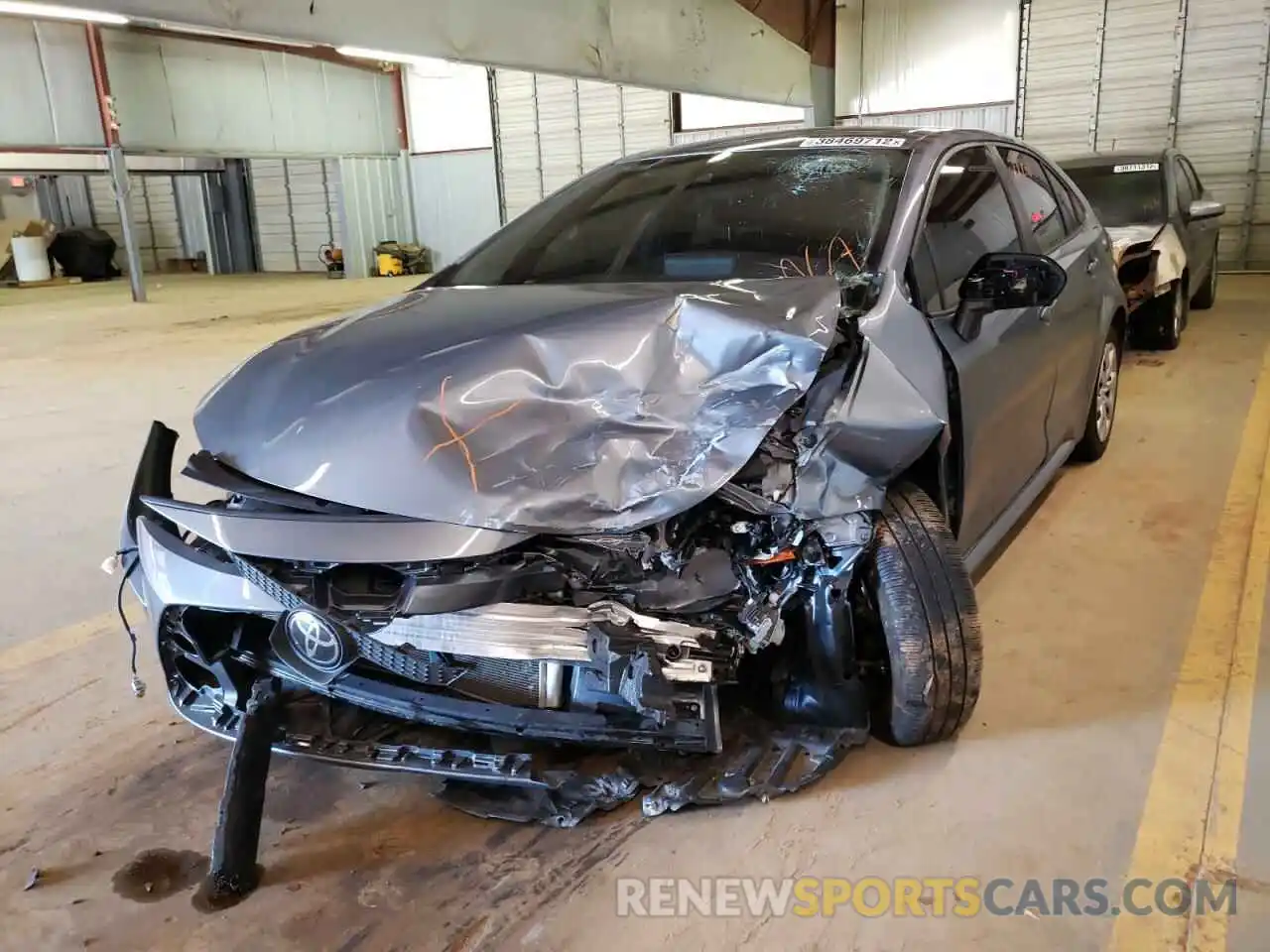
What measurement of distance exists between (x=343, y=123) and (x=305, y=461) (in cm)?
1816

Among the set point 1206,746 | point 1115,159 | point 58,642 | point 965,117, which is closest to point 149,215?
point 965,117

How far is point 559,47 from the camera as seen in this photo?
9.34 meters

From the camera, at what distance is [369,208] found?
19.1 m

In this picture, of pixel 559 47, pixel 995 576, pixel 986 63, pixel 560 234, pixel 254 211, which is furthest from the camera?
pixel 254 211

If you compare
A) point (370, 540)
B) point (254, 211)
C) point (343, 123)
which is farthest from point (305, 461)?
point (254, 211)

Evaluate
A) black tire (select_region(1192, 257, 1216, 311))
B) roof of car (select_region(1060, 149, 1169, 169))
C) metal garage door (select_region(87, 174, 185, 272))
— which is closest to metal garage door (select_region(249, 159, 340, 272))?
metal garage door (select_region(87, 174, 185, 272))

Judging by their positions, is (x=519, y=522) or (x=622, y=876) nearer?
(x=519, y=522)

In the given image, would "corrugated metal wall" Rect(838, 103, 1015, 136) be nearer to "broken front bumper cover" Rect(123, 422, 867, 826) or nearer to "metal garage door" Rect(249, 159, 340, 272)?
"metal garage door" Rect(249, 159, 340, 272)

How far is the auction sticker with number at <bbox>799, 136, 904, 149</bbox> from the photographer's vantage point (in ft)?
10.0

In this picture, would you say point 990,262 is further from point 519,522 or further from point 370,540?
point 370,540

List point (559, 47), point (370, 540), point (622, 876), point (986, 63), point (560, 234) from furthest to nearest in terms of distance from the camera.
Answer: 1. point (986, 63)
2. point (559, 47)
3. point (560, 234)
4. point (622, 876)
5. point (370, 540)

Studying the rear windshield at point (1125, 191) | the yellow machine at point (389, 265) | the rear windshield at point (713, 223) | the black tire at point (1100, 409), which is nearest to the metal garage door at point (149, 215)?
the yellow machine at point (389, 265)

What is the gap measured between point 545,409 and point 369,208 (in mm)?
18447

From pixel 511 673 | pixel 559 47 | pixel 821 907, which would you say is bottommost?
pixel 821 907
